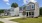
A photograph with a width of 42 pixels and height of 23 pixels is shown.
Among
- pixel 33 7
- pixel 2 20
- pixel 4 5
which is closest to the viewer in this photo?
pixel 4 5

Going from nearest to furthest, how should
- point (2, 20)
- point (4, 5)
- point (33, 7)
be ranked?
point (4, 5) → point (2, 20) → point (33, 7)

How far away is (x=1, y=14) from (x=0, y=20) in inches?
16.7

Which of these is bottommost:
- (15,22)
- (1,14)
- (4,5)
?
(15,22)

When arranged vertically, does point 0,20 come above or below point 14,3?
below

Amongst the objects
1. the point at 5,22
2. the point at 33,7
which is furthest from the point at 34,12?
the point at 5,22

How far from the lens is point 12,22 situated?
5062 mm

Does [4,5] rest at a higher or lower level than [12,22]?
higher

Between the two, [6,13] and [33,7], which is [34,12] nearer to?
[33,7]

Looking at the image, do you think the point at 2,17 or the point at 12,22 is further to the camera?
the point at 2,17

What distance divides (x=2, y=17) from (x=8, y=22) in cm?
52

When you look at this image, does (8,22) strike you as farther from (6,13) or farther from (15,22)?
(6,13)

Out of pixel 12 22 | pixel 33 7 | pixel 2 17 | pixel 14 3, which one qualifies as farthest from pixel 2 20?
pixel 33 7

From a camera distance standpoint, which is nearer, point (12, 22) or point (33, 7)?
point (12, 22)

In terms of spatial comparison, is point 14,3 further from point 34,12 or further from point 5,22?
point 34,12
